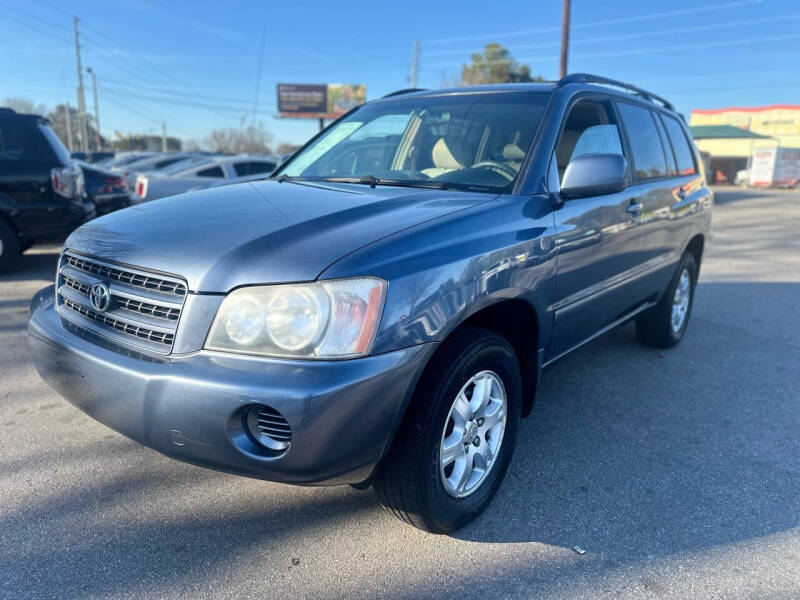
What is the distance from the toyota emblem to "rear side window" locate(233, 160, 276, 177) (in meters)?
10.6

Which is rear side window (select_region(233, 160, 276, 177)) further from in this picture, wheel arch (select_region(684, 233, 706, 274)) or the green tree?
the green tree

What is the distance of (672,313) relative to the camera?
491cm

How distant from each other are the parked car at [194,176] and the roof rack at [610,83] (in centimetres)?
743

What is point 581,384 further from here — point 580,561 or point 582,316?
point 580,561

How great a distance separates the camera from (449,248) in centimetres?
225

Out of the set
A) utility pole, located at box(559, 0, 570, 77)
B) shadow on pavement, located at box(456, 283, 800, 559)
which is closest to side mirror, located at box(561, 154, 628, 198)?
shadow on pavement, located at box(456, 283, 800, 559)

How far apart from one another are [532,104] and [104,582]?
2.88 m

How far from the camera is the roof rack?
3503 mm

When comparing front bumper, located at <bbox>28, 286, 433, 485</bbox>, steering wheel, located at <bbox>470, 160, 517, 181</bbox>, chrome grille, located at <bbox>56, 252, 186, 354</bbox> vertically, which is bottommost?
front bumper, located at <bbox>28, 286, 433, 485</bbox>

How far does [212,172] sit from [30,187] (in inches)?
221

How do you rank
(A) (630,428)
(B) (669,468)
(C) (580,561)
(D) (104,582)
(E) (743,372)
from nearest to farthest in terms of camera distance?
1. (D) (104,582)
2. (C) (580,561)
3. (B) (669,468)
4. (A) (630,428)
5. (E) (743,372)

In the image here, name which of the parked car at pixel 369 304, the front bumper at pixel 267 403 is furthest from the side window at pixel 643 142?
the front bumper at pixel 267 403

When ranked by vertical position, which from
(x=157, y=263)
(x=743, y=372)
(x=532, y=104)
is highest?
(x=532, y=104)

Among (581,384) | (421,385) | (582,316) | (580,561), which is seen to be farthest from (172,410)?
(581,384)
